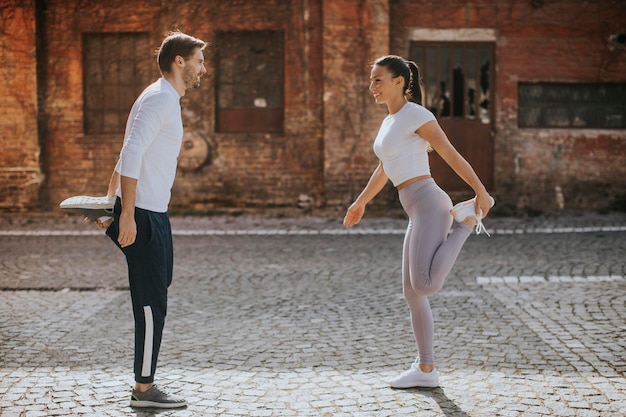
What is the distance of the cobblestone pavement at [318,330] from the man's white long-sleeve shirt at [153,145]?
117 cm

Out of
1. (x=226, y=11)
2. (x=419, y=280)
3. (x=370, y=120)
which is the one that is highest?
(x=226, y=11)

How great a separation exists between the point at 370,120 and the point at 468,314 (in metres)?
8.98

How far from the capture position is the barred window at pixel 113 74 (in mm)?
15953

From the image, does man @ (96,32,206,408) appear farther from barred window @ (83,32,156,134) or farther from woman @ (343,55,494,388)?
barred window @ (83,32,156,134)

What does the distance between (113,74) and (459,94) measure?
654 centimetres

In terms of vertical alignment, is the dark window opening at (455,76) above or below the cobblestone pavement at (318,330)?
above

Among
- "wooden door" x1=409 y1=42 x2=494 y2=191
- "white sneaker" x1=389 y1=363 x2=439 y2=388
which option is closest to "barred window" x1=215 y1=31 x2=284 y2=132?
"wooden door" x1=409 y1=42 x2=494 y2=191

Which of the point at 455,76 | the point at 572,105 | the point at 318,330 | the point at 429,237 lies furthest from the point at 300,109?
the point at 429,237

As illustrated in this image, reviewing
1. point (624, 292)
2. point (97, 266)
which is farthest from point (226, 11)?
point (624, 292)

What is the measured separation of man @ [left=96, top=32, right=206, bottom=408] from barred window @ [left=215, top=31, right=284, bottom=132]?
11508mm

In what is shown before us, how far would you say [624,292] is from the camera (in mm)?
7828

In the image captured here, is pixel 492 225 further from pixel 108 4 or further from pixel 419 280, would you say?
pixel 419 280

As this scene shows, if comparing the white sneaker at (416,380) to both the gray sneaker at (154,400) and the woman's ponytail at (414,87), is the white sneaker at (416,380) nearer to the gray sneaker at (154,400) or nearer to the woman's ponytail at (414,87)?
the gray sneaker at (154,400)

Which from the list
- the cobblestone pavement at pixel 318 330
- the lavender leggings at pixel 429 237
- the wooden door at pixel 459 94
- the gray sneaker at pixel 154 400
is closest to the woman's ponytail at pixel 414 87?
the lavender leggings at pixel 429 237
